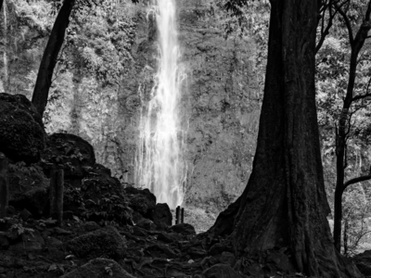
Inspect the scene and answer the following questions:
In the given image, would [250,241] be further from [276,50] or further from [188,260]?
[276,50]

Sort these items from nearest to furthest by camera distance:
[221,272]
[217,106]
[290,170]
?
[221,272] → [290,170] → [217,106]

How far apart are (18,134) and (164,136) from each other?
→ 21.8 meters

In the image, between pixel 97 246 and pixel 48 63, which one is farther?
pixel 48 63

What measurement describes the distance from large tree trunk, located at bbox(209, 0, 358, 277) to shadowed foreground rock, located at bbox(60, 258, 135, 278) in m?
2.21

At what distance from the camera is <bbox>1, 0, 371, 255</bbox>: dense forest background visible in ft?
90.8

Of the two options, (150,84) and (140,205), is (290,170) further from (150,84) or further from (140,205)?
(150,84)

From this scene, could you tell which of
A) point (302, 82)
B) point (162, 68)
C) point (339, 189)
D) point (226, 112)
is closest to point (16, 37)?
point (162, 68)

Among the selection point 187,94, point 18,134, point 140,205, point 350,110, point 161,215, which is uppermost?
point 187,94

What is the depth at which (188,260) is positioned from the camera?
6.74 m

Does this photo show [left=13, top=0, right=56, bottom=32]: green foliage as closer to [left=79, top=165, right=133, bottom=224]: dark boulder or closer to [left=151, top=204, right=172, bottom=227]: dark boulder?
[left=151, top=204, right=172, bottom=227]: dark boulder

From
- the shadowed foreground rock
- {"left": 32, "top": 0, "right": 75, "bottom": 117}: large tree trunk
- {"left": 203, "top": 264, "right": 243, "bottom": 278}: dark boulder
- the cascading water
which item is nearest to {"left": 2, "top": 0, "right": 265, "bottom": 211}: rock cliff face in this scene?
the cascading water

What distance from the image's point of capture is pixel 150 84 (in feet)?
99.7

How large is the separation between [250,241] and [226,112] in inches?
951

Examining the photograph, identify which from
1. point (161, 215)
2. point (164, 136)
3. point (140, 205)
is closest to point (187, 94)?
point (164, 136)
